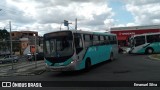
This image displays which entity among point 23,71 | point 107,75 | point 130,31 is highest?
point 130,31

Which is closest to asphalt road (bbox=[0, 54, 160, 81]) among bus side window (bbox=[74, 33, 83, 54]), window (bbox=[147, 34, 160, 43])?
bus side window (bbox=[74, 33, 83, 54])

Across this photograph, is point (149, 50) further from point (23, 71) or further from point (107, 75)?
point (107, 75)

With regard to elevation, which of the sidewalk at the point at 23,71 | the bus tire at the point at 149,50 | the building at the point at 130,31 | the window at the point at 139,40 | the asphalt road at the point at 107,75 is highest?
the building at the point at 130,31

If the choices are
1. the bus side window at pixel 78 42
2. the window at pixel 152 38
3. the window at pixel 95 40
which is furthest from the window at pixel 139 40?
the bus side window at pixel 78 42

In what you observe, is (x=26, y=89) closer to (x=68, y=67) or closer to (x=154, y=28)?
(x=68, y=67)

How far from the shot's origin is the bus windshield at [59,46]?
62.1ft

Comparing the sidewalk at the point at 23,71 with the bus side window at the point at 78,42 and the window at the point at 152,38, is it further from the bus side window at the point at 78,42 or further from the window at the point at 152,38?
the window at the point at 152,38

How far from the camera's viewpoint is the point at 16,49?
100 metres

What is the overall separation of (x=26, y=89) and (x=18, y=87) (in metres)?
0.57

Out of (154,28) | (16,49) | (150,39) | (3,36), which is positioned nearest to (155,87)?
(150,39)

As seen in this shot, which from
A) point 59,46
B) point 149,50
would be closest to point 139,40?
point 149,50

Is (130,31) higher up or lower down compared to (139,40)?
higher up

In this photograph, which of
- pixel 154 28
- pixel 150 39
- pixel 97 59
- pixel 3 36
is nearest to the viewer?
pixel 97 59

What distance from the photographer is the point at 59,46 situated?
62.7ft
